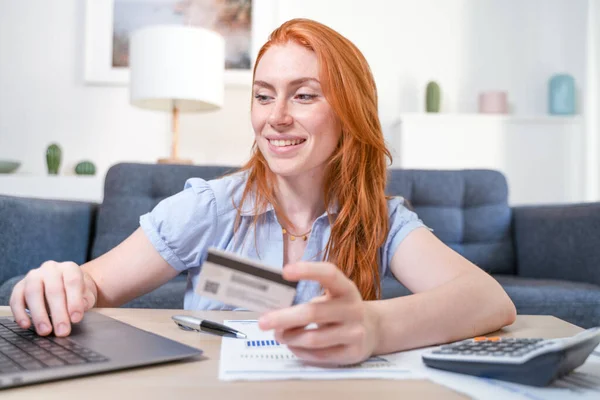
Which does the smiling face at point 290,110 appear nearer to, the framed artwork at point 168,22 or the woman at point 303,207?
the woman at point 303,207

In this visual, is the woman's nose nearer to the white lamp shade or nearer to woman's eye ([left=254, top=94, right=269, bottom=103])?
woman's eye ([left=254, top=94, right=269, bottom=103])

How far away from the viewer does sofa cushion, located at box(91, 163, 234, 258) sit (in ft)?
6.63

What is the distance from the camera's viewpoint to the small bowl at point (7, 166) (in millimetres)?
2980

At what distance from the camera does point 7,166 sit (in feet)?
9.82

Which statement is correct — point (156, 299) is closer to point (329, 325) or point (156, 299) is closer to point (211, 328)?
point (211, 328)

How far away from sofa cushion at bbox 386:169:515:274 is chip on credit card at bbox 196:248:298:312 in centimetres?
175

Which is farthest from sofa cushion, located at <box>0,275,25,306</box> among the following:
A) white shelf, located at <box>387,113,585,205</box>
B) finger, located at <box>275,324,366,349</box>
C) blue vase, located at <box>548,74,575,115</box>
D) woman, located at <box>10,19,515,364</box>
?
blue vase, located at <box>548,74,575,115</box>

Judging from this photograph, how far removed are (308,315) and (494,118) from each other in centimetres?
308

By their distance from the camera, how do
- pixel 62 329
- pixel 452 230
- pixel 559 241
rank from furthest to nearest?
pixel 452 230 < pixel 559 241 < pixel 62 329

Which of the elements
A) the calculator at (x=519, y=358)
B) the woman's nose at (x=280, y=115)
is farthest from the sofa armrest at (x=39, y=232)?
the calculator at (x=519, y=358)

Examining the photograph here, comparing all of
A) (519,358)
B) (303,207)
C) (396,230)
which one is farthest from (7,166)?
(519,358)

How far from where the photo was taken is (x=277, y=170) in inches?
39.9

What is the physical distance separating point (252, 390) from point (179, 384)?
0.06 meters

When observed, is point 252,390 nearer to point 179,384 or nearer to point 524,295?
point 179,384
